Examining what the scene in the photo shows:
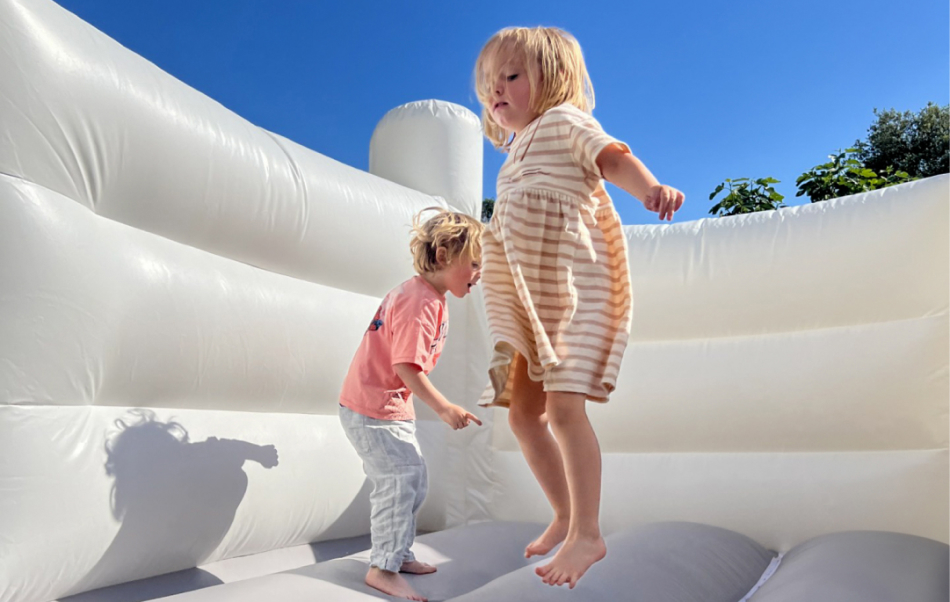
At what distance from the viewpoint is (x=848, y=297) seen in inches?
74.0

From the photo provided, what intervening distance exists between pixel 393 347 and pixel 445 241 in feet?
0.77

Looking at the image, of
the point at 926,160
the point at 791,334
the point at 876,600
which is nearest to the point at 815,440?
the point at 791,334

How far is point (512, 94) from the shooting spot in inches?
38.9

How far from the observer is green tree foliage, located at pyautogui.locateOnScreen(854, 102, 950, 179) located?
26.0 feet

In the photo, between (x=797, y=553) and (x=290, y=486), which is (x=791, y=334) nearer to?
(x=797, y=553)

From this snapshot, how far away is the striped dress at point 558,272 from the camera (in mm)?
917

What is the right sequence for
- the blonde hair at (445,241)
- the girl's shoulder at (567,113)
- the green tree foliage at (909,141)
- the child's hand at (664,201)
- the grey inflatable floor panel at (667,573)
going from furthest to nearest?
the green tree foliage at (909,141) → the blonde hair at (445,241) → the grey inflatable floor panel at (667,573) → the girl's shoulder at (567,113) → the child's hand at (664,201)

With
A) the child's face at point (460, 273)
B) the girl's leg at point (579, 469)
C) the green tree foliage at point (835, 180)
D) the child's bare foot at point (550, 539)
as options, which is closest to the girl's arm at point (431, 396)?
the child's face at point (460, 273)

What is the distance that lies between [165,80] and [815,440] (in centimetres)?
161

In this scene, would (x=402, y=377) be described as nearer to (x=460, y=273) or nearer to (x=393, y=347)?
(x=393, y=347)

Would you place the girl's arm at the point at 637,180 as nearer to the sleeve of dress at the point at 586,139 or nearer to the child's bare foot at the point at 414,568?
the sleeve of dress at the point at 586,139

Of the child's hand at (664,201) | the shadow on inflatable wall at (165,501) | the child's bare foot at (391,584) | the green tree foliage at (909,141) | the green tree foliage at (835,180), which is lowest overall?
the child's bare foot at (391,584)

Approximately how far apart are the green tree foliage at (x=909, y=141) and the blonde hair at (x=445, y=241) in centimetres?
742

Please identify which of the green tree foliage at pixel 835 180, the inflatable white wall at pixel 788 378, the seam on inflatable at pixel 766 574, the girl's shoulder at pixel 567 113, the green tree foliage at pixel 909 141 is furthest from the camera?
the green tree foliage at pixel 909 141
